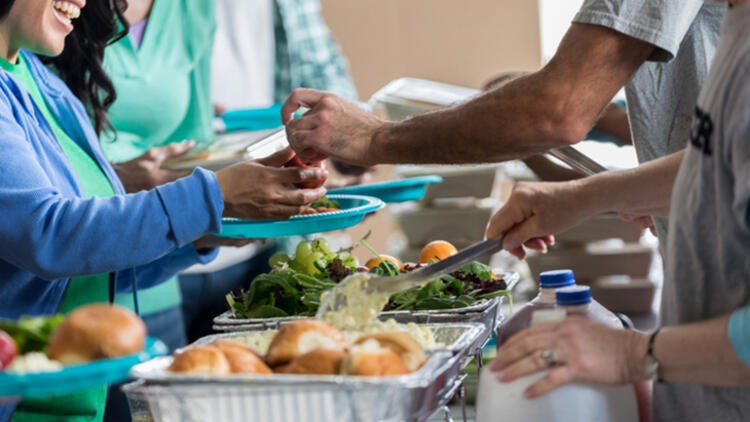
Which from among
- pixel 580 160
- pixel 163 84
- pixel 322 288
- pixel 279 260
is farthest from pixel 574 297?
pixel 163 84

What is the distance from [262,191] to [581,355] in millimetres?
751

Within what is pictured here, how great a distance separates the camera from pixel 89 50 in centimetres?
222

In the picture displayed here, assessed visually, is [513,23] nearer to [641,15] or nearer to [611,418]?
[641,15]

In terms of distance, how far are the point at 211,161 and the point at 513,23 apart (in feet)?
10.7

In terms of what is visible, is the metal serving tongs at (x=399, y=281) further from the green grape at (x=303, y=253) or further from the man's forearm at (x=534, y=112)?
A: the green grape at (x=303, y=253)

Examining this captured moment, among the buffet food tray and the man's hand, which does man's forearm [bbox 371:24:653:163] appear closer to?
the man's hand

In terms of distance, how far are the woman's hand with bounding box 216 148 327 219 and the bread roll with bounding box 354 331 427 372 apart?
0.59m

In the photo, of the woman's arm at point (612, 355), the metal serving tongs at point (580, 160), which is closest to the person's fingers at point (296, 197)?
the metal serving tongs at point (580, 160)

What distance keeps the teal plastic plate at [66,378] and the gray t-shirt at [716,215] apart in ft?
1.95

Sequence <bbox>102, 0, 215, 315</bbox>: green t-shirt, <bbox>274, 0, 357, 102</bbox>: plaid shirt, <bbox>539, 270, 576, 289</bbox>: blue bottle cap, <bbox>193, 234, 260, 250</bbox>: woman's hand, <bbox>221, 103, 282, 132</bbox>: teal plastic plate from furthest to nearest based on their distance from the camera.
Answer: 1. <bbox>274, 0, 357, 102</bbox>: plaid shirt
2. <bbox>102, 0, 215, 315</bbox>: green t-shirt
3. <bbox>221, 103, 282, 132</bbox>: teal plastic plate
4. <bbox>193, 234, 260, 250</bbox>: woman's hand
5. <bbox>539, 270, 576, 289</bbox>: blue bottle cap

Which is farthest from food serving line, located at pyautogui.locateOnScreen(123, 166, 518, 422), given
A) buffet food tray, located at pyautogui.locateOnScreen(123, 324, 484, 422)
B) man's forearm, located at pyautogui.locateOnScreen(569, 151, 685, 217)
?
man's forearm, located at pyautogui.locateOnScreen(569, 151, 685, 217)

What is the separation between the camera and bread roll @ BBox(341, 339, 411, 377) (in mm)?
1111

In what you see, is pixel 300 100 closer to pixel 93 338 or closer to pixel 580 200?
pixel 580 200

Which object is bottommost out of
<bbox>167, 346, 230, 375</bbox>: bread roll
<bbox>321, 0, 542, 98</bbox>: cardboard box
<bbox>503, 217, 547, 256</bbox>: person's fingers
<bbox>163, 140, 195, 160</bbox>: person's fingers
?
<bbox>321, 0, 542, 98</bbox>: cardboard box
